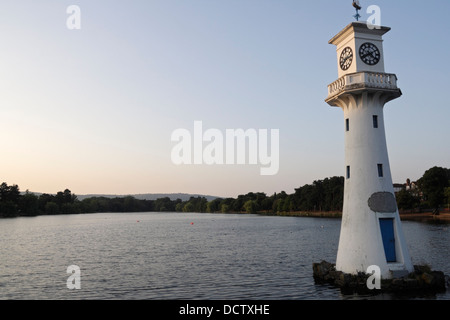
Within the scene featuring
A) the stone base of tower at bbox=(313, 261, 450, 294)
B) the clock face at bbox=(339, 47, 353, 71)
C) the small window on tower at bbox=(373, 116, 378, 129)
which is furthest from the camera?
the clock face at bbox=(339, 47, 353, 71)

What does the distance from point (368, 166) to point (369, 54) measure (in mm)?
7915

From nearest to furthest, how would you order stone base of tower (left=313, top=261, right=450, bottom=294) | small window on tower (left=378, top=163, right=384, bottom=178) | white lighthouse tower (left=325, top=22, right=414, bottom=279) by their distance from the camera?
stone base of tower (left=313, top=261, right=450, bottom=294)
white lighthouse tower (left=325, top=22, right=414, bottom=279)
small window on tower (left=378, top=163, right=384, bottom=178)

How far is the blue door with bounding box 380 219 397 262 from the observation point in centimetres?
2538

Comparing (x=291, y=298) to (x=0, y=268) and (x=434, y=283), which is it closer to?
(x=434, y=283)

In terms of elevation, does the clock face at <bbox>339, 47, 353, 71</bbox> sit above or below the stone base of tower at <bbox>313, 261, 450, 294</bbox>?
above

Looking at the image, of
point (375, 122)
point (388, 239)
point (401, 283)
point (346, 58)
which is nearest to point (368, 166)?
point (375, 122)

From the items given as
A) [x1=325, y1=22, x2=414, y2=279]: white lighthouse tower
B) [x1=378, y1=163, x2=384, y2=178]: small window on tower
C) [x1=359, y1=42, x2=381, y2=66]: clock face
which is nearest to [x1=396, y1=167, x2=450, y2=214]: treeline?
[x1=325, y1=22, x2=414, y2=279]: white lighthouse tower

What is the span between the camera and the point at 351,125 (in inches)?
1045

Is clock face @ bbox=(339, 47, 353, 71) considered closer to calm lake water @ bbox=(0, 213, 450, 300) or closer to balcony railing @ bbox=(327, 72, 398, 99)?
balcony railing @ bbox=(327, 72, 398, 99)

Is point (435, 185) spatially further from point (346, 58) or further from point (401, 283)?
point (346, 58)

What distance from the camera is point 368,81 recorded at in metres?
25.3

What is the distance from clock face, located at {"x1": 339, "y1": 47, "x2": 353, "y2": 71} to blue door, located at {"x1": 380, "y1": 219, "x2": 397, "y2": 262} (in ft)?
36.9

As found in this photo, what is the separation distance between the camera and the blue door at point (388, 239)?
2538 cm

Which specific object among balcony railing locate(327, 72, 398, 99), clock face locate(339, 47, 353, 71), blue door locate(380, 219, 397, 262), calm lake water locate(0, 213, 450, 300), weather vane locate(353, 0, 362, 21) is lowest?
calm lake water locate(0, 213, 450, 300)
